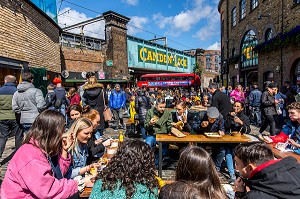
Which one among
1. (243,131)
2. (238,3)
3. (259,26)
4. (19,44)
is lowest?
(243,131)

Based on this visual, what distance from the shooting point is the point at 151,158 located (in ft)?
6.40

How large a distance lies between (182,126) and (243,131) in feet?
4.78

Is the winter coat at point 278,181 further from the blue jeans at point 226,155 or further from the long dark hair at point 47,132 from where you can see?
the blue jeans at point 226,155

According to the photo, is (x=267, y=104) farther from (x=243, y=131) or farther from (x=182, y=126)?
(x=182, y=126)

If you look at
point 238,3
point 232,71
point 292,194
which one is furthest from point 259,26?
point 292,194

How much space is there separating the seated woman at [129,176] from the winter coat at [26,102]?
3.96 m

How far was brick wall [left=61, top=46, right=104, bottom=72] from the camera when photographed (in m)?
18.0

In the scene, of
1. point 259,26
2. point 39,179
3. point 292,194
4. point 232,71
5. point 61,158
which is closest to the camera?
point 292,194

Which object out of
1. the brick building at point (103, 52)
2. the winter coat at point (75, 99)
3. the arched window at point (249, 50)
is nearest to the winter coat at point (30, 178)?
the winter coat at point (75, 99)

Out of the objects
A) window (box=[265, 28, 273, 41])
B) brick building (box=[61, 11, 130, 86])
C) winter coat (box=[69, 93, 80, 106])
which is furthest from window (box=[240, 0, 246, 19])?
winter coat (box=[69, 93, 80, 106])

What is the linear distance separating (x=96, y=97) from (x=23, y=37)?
6.37 metres

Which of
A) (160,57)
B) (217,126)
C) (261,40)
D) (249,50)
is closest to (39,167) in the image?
(217,126)

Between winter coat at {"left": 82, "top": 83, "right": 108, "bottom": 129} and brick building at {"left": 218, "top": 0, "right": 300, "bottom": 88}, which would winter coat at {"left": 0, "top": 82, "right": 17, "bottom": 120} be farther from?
brick building at {"left": 218, "top": 0, "right": 300, "bottom": 88}

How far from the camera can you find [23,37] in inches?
387
